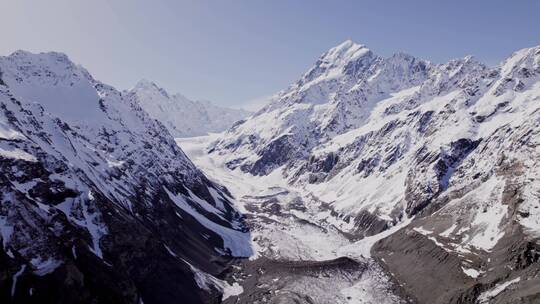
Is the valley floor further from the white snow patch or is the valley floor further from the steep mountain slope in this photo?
the white snow patch

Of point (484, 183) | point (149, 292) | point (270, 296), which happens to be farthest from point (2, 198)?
point (484, 183)

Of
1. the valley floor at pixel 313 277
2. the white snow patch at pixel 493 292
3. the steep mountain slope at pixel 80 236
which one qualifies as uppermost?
the steep mountain slope at pixel 80 236

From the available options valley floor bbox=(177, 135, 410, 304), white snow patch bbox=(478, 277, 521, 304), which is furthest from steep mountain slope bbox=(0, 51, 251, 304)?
white snow patch bbox=(478, 277, 521, 304)

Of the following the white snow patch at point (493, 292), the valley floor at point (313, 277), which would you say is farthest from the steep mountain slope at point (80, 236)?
the white snow patch at point (493, 292)

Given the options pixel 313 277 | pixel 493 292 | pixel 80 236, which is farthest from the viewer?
pixel 313 277

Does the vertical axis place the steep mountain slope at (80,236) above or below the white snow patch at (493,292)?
above

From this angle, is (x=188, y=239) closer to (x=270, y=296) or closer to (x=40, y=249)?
(x=270, y=296)

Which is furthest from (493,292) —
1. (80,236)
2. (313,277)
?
(80,236)

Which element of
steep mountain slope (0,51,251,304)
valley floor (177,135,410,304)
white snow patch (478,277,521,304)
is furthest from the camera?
valley floor (177,135,410,304)

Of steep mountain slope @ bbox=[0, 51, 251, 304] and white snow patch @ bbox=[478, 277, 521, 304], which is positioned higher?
steep mountain slope @ bbox=[0, 51, 251, 304]

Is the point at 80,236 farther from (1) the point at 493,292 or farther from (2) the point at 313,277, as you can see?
(1) the point at 493,292

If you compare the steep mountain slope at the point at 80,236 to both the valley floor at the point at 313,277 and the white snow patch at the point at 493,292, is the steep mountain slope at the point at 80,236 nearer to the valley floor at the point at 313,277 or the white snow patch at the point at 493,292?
the valley floor at the point at 313,277
